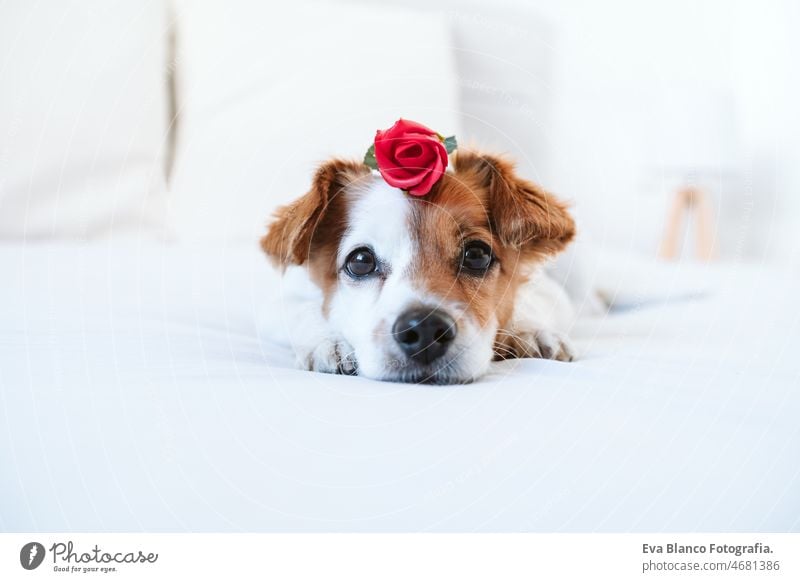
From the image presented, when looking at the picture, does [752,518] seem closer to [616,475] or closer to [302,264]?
[616,475]

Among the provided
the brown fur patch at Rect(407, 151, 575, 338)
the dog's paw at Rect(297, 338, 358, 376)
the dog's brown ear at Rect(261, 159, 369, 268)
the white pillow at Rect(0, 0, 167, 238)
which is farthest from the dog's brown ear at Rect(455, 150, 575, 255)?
the white pillow at Rect(0, 0, 167, 238)

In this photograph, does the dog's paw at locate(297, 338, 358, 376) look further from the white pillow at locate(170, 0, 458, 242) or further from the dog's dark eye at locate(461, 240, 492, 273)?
the white pillow at locate(170, 0, 458, 242)

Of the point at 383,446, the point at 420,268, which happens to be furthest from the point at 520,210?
the point at 383,446

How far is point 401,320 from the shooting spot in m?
1.01

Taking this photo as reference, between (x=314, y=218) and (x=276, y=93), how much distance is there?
0.81 metres

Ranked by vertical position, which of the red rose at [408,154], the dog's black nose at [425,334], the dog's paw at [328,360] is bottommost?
the dog's paw at [328,360]

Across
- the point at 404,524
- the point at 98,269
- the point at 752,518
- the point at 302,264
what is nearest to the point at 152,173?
the point at 98,269

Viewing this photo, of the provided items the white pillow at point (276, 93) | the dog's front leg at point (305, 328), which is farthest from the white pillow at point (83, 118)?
the dog's front leg at point (305, 328)

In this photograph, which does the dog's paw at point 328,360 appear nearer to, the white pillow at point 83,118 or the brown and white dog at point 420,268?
the brown and white dog at point 420,268

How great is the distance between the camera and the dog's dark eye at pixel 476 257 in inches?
45.5

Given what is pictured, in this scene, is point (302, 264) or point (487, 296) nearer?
point (487, 296)

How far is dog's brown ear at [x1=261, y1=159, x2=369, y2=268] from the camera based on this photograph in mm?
1188

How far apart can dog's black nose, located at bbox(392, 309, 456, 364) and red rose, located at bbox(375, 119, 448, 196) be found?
0.25 meters

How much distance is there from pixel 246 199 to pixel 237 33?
53 cm
